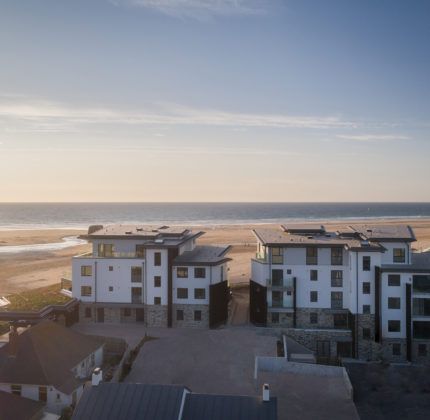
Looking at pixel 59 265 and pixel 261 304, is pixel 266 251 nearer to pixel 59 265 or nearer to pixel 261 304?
pixel 261 304

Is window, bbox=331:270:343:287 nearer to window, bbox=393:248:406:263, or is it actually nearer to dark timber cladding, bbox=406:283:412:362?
window, bbox=393:248:406:263

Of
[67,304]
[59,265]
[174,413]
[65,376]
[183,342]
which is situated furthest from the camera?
[59,265]

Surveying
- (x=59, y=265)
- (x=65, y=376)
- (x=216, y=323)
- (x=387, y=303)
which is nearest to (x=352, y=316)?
(x=387, y=303)

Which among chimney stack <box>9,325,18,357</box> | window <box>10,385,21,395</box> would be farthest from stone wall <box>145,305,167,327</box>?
window <box>10,385,21,395</box>

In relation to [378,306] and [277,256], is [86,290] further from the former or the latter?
[378,306]

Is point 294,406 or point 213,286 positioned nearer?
point 294,406

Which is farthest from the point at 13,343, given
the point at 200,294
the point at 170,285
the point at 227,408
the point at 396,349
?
the point at 396,349
